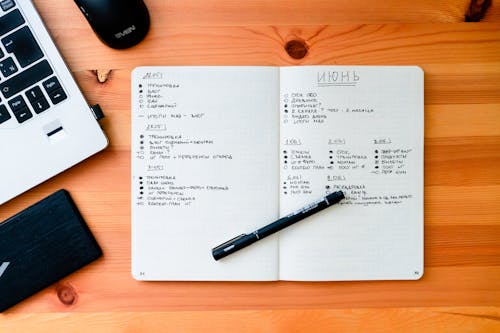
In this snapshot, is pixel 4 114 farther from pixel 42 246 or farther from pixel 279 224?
pixel 279 224

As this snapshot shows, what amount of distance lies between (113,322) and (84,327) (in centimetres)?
4

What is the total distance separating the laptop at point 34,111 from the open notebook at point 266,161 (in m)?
0.08

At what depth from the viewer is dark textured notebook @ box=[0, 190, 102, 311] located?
663mm

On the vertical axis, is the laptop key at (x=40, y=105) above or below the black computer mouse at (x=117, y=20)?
below

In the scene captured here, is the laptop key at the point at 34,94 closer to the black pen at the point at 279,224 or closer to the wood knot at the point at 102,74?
the wood knot at the point at 102,74

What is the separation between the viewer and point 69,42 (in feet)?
2.19

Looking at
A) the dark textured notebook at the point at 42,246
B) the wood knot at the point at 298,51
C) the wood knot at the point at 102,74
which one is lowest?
the dark textured notebook at the point at 42,246

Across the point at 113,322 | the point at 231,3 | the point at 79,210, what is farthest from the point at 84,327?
the point at 231,3

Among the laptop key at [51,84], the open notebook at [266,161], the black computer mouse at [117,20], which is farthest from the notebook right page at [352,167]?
the laptop key at [51,84]

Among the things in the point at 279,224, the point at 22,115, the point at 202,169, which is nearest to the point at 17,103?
the point at 22,115

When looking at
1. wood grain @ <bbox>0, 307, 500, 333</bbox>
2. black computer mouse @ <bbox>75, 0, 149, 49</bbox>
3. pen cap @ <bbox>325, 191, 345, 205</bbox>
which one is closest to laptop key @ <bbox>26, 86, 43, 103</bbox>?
black computer mouse @ <bbox>75, 0, 149, 49</bbox>

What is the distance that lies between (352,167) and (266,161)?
122mm

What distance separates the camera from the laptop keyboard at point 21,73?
629mm

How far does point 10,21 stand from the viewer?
0.63 meters
